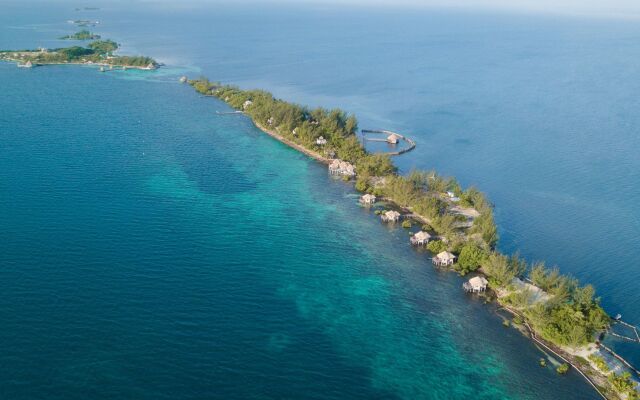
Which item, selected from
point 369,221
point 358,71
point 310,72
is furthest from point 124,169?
point 358,71

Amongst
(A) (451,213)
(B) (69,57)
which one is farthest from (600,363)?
(B) (69,57)

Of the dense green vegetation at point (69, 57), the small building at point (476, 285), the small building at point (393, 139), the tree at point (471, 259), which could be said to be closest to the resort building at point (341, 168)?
the small building at point (393, 139)

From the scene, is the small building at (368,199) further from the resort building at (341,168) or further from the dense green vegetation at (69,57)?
the dense green vegetation at (69,57)

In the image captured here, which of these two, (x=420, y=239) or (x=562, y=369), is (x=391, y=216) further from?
(x=562, y=369)

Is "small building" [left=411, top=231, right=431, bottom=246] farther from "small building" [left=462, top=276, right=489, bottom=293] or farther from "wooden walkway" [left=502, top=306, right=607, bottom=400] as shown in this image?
"wooden walkway" [left=502, top=306, right=607, bottom=400]

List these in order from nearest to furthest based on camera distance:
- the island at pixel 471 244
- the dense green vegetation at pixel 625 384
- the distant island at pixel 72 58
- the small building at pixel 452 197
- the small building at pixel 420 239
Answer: the dense green vegetation at pixel 625 384 < the island at pixel 471 244 < the small building at pixel 420 239 < the small building at pixel 452 197 < the distant island at pixel 72 58

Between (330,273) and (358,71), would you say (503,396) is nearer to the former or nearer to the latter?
(330,273)
